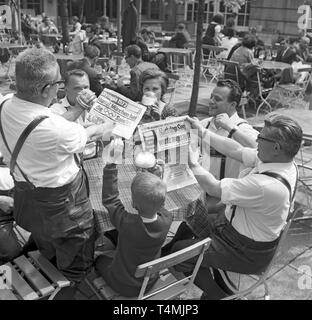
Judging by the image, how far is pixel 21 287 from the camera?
2.25 meters

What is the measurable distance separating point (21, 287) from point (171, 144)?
117cm

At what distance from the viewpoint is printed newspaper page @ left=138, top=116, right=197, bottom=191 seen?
96.0 inches

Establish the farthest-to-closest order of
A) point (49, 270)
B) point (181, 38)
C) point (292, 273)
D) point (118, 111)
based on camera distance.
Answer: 1. point (181, 38)
2. point (292, 273)
3. point (118, 111)
4. point (49, 270)

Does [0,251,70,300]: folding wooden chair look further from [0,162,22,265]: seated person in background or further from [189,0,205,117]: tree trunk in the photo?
[189,0,205,117]: tree trunk

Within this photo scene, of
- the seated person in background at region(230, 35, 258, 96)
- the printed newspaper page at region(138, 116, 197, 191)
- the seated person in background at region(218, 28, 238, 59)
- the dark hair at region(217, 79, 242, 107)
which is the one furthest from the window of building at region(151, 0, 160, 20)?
the printed newspaper page at region(138, 116, 197, 191)

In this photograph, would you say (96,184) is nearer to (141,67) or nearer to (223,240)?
(223,240)

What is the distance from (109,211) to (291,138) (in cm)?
107

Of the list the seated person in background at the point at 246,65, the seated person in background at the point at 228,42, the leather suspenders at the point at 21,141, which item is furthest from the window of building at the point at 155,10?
the leather suspenders at the point at 21,141

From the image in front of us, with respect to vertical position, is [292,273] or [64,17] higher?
[64,17]

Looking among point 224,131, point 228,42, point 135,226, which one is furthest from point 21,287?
point 228,42

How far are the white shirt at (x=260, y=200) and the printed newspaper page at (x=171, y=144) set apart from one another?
0.35 metres

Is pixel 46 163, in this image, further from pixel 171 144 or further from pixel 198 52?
pixel 198 52

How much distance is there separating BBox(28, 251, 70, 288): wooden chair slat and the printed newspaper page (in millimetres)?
844
